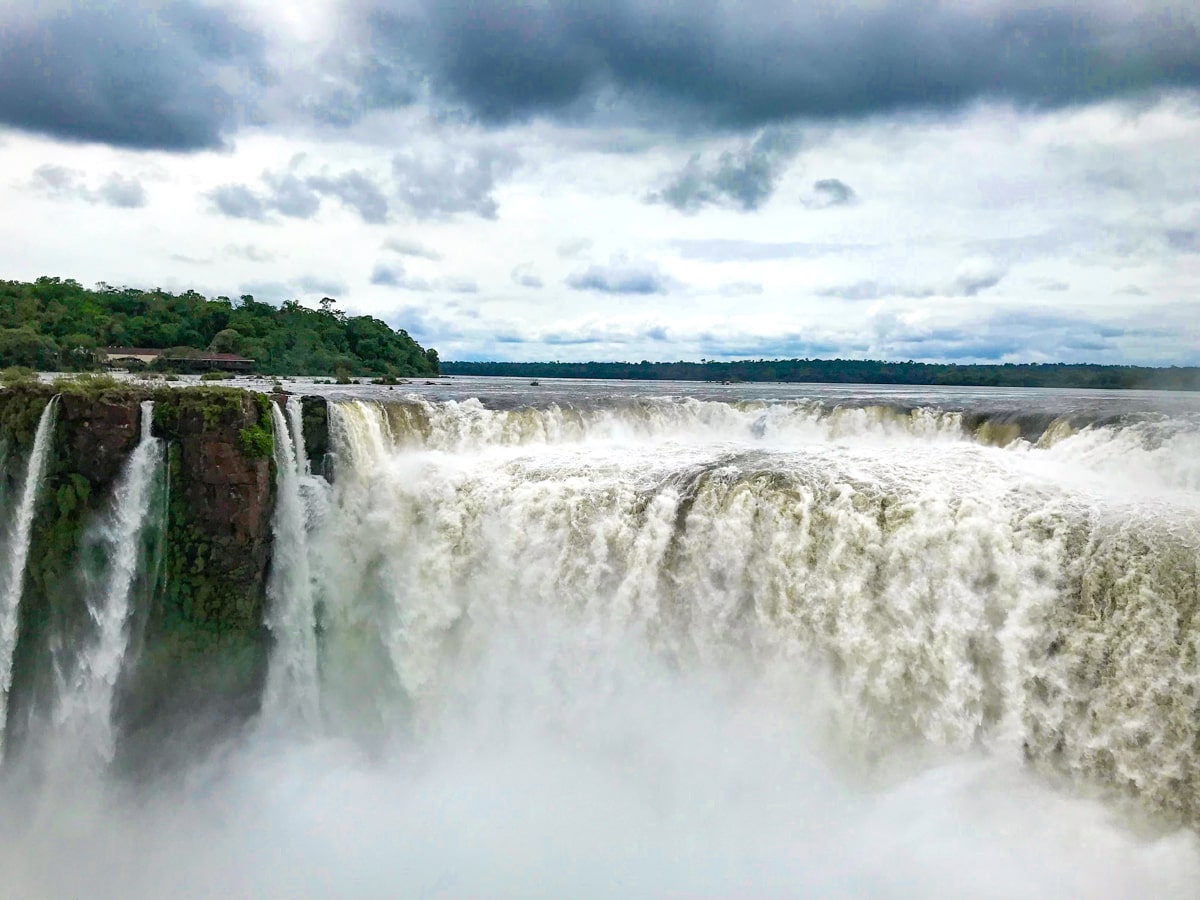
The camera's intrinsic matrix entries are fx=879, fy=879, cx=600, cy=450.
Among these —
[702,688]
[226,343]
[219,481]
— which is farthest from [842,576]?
[226,343]

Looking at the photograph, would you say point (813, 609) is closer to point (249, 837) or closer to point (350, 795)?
point (350, 795)

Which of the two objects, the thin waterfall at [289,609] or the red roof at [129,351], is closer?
the thin waterfall at [289,609]

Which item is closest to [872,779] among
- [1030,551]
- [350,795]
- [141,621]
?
[1030,551]

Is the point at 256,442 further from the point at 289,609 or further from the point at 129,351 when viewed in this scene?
the point at 129,351

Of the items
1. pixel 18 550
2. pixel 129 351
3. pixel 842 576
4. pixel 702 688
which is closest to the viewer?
pixel 842 576

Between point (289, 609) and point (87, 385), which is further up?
point (87, 385)

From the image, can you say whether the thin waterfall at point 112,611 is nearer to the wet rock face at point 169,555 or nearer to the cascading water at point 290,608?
the wet rock face at point 169,555

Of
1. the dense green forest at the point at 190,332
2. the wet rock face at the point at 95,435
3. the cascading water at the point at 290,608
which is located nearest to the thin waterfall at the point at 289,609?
the cascading water at the point at 290,608

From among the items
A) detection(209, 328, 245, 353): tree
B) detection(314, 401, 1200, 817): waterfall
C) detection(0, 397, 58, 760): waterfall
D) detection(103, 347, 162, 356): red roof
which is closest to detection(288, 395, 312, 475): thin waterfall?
detection(314, 401, 1200, 817): waterfall
